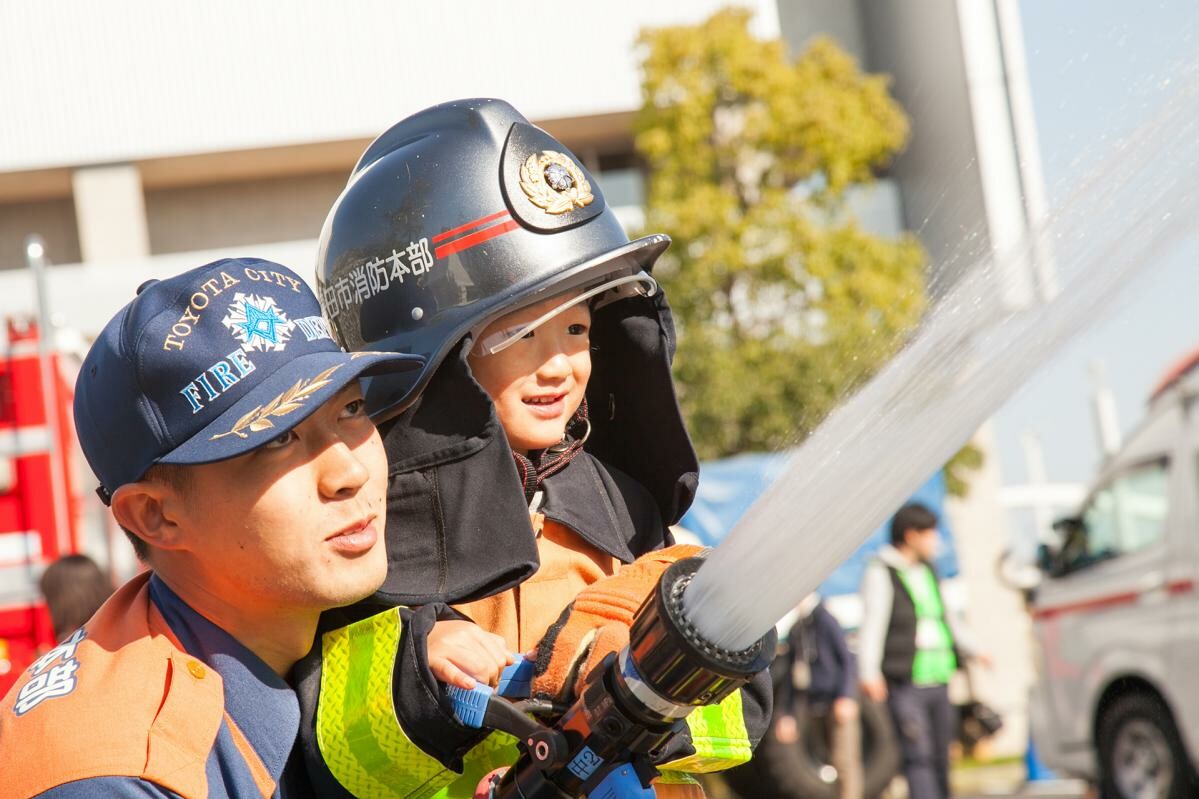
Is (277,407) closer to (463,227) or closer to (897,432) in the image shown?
(463,227)

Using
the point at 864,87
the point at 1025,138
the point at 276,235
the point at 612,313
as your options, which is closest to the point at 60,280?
the point at 276,235

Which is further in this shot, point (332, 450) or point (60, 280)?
point (60, 280)

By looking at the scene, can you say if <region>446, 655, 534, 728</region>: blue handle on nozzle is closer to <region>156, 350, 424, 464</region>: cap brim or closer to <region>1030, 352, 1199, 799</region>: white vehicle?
<region>156, 350, 424, 464</region>: cap brim

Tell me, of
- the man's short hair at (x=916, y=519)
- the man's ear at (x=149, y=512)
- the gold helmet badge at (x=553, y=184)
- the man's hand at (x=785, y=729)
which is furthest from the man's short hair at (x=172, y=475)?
the man's hand at (x=785, y=729)

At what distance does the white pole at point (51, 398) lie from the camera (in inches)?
269

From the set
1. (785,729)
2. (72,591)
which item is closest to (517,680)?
(72,591)

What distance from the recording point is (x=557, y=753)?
6.97 ft

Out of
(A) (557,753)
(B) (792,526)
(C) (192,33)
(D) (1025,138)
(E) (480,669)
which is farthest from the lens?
(C) (192,33)

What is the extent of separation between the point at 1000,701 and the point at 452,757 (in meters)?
20.4

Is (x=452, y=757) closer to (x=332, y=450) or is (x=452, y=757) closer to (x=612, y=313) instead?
(x=332, y=450)

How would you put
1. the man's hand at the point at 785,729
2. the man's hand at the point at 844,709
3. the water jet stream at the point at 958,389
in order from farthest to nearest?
the man's hand at the point at 785,729 < the man's hand at the point at 844,709 < the water jet stream at the point at 958,389

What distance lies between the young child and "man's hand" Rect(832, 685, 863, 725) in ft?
22.8

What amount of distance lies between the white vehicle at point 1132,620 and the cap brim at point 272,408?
7183mm

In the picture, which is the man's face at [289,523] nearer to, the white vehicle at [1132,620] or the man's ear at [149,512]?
the man's ear at [149,512]
